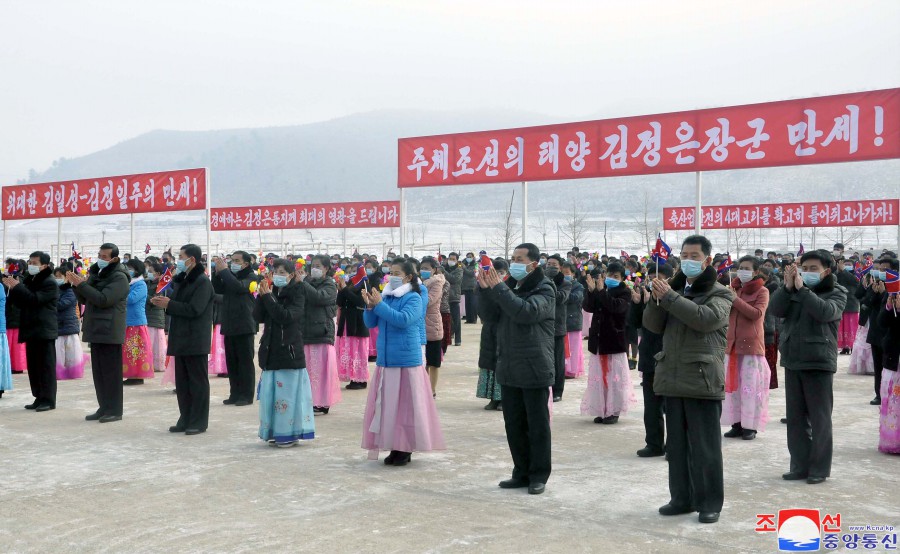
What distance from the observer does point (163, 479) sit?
642 cm

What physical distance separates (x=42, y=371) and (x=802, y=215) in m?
24.0

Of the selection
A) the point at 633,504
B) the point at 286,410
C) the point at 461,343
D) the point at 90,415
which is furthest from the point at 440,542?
the point at 461,343

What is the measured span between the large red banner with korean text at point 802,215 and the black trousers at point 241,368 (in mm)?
17832

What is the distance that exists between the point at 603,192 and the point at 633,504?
148174 millimetres

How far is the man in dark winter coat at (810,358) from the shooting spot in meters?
6.30

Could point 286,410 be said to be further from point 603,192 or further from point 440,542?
point 603,192

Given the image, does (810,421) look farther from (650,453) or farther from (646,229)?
(646,229)

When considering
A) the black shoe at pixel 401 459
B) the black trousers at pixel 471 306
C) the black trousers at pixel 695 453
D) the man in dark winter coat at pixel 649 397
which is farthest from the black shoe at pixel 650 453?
the black trousers at pixel 471 306

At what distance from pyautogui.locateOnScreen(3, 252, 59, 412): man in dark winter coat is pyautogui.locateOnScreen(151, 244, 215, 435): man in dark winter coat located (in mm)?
2246

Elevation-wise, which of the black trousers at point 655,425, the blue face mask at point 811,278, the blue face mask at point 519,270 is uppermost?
the blue face mask at point 519,270

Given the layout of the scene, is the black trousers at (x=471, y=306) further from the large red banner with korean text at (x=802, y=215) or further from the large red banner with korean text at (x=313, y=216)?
the large red banner with korean text at (x=802, y=215)

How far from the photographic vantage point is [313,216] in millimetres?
28594

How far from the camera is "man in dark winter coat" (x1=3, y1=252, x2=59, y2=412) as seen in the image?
381 inches

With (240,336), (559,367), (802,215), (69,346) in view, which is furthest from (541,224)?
(240,336)
